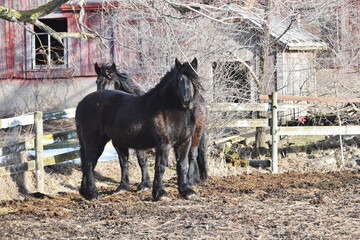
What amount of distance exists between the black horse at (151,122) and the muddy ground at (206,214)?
A: 546mm

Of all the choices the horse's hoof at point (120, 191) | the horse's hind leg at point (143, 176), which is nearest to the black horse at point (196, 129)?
the horse's hind leg at point (143, 176)

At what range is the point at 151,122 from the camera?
726 centimetres

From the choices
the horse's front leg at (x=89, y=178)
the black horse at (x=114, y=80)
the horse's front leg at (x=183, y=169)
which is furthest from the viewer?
the black horse at (x=114, y=80)

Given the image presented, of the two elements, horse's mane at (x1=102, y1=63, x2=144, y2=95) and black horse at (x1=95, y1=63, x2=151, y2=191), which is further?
horse's mane at (x1=102, y1=63, x2=144, y2=95)

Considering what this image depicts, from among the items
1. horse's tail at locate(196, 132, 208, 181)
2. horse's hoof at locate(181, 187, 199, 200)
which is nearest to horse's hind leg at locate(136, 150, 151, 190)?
horse's tail at locate(196, 132, 208, 181)

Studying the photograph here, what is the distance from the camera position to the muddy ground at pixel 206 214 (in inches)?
203

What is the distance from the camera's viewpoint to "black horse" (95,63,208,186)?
7777 millimetres

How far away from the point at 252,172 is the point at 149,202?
3381 mm

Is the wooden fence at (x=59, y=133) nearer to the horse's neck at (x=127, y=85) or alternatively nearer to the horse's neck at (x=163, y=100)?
the horse's neck at (x=127, y=85)

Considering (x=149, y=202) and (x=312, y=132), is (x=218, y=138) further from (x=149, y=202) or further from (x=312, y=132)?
(x=149, y=202)

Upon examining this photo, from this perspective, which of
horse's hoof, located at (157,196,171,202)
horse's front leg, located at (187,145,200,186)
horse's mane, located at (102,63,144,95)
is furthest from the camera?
horse's mane, located at (102,63,144,95)

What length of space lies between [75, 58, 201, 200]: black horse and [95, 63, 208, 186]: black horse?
320mm

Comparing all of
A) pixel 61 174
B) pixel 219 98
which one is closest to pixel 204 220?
pixel 61 174

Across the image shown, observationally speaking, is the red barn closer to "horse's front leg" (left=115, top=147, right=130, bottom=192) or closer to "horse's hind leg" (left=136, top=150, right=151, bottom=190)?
"horse's hind leg" (left=136, top=150, right=151, bottom=190)
